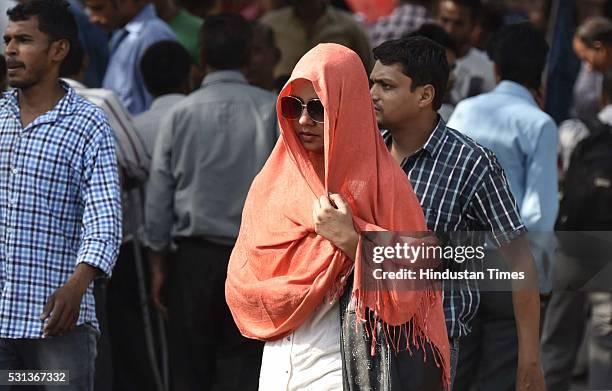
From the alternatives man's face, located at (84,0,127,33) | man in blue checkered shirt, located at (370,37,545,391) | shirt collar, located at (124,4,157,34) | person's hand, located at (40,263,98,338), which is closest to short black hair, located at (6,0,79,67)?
person's hand, located at (40,263,98,338)

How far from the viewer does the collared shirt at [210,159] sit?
6.59 m

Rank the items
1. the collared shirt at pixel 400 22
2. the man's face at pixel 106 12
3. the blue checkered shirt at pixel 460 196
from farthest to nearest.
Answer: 1. the collared shirt at pixel 400 22
2. the man's face at pixel 106 12
3. the blue checkered shirt at pixel 460 196

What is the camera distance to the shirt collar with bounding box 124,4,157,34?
322 inches

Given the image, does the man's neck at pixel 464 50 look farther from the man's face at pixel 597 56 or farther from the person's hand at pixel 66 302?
the person's hand at pixel 66 302

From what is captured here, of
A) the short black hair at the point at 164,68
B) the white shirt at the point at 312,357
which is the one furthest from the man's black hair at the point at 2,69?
the white shirt at the point at 312,357

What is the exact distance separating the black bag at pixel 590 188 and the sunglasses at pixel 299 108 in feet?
9.02

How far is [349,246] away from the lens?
419 centimetres

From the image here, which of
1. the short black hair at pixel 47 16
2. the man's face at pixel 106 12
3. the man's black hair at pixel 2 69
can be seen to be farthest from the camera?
the man's face at pixel 106 12

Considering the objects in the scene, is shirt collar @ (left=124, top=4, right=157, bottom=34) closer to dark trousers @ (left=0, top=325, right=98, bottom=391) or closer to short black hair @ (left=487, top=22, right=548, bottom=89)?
short black hair @ (left=487, top=22, right=548, bottom=89)

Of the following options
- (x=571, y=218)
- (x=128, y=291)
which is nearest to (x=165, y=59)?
(x=128, y=291)

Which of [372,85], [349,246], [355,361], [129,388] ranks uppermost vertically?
[372,85]

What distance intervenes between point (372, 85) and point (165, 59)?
8.48 feet

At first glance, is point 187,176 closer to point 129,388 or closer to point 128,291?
point 128,291

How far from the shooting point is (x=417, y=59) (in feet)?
16.3
